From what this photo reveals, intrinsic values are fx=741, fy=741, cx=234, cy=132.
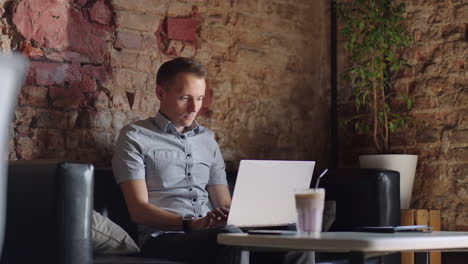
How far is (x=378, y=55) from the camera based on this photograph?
14.5 ft

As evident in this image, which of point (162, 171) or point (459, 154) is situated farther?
point (459, 154)

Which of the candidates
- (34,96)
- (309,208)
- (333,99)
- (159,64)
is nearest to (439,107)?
(333,99)

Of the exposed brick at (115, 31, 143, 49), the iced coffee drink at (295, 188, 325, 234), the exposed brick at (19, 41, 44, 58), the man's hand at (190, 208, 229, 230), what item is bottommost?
the man's hand at (190, 208, 229, 230)

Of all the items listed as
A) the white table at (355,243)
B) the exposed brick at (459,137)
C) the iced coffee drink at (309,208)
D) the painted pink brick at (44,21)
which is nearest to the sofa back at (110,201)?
the painted pink brick at (44,21)

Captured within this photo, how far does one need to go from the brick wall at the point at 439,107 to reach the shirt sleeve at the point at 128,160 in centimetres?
185

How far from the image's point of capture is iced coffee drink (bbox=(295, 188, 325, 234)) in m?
2.10

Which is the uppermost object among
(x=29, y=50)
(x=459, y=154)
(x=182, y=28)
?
(x=182, y=28)

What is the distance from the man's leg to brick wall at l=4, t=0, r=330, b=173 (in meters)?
0.88

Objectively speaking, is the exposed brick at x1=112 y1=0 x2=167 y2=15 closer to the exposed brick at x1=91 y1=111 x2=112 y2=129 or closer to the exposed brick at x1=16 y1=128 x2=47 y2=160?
the exposed brick at x1=91 y1=111 x2=112 y2=129

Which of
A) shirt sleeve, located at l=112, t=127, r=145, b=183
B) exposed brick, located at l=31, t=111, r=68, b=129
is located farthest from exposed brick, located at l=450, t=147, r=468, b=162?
exposed brick, located at l=31, t=111, r=68, b=129

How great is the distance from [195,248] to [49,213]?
57 centimetres

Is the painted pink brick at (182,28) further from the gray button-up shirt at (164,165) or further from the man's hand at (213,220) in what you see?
the man's hand at (213,220)

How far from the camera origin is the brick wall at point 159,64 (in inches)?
135

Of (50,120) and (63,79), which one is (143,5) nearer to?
(63,79)
